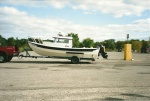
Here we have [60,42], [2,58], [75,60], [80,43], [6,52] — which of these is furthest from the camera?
[80,43]

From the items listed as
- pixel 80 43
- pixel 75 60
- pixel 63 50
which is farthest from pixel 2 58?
pixel 80 43

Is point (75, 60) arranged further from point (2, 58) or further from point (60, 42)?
point (2, 58)

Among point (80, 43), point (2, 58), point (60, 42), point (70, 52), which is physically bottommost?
point (2, 58)

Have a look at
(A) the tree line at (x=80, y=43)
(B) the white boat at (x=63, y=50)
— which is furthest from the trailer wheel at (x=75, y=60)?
(A) the tree line at (x=80, y=43)

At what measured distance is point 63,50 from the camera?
21938 mm

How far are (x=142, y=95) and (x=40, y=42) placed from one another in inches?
665

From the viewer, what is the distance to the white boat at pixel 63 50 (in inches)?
859

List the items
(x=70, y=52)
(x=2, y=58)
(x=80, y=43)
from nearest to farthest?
(x=2, y=58), (x=70, y=52), (x=80, y=43)

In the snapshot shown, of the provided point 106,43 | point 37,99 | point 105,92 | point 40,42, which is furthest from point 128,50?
point 106,43

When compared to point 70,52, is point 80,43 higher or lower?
higher

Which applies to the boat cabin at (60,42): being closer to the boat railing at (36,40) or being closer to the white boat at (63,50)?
the white boat at (63,50)

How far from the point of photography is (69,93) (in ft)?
25.5

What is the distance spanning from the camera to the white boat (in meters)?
21.8

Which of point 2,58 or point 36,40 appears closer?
point 2,58
